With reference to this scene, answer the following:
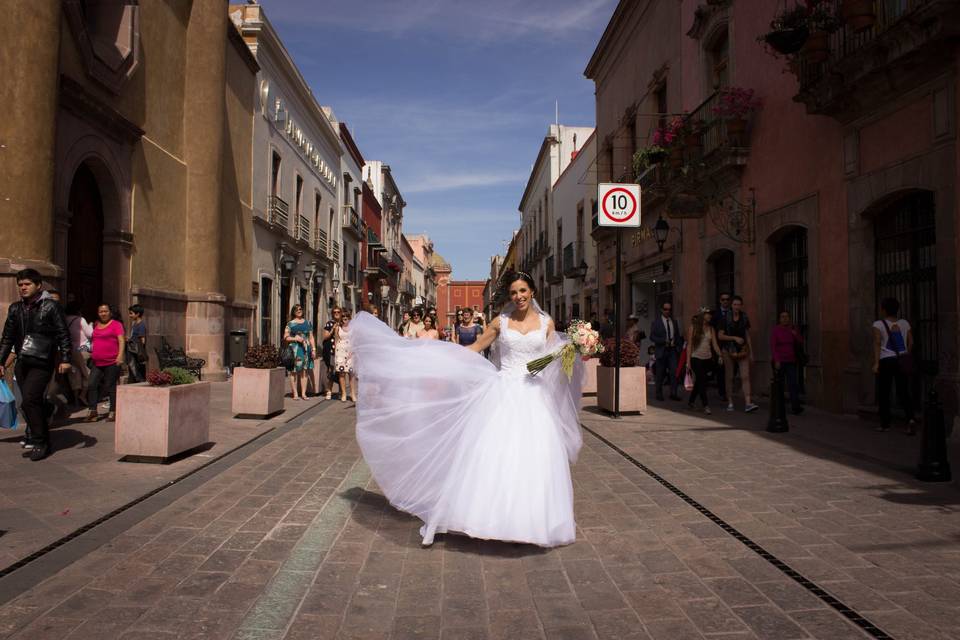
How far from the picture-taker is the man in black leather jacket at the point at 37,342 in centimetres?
658

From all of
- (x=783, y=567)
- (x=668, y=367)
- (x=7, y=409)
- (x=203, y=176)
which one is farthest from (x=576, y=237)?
(x=783, y=567)

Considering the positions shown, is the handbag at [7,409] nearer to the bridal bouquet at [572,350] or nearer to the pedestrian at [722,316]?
the bridal bouquet at [572,350]

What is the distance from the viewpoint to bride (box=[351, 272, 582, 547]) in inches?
161

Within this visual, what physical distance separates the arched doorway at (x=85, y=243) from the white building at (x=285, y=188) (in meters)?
8.40

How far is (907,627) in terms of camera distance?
3.01m

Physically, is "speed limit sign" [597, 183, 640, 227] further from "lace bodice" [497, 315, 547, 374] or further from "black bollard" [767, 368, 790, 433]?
"lace bodice" [497, 315, 547, 374]

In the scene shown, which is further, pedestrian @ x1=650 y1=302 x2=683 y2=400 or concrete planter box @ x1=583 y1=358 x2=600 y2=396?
concrete planter box @ x1=583 y1=358 x2=600 y2=396

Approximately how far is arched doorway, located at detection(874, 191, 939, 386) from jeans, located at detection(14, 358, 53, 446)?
9676 millimetres

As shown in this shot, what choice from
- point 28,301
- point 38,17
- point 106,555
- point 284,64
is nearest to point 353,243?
point 284,64

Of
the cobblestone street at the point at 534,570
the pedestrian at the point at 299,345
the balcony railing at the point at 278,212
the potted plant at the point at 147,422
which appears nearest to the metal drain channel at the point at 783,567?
the cobblestone street at the point at 534,570

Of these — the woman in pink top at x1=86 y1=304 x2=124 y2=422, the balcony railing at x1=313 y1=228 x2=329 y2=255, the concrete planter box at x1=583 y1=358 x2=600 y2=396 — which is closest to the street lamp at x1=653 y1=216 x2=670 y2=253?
the concrete planter box at x1=583 y1=358 x2=600 y2=396

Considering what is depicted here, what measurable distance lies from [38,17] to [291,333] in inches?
228

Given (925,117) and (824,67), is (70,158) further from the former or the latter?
(925,117)

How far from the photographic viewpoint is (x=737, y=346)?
11.1 metres
